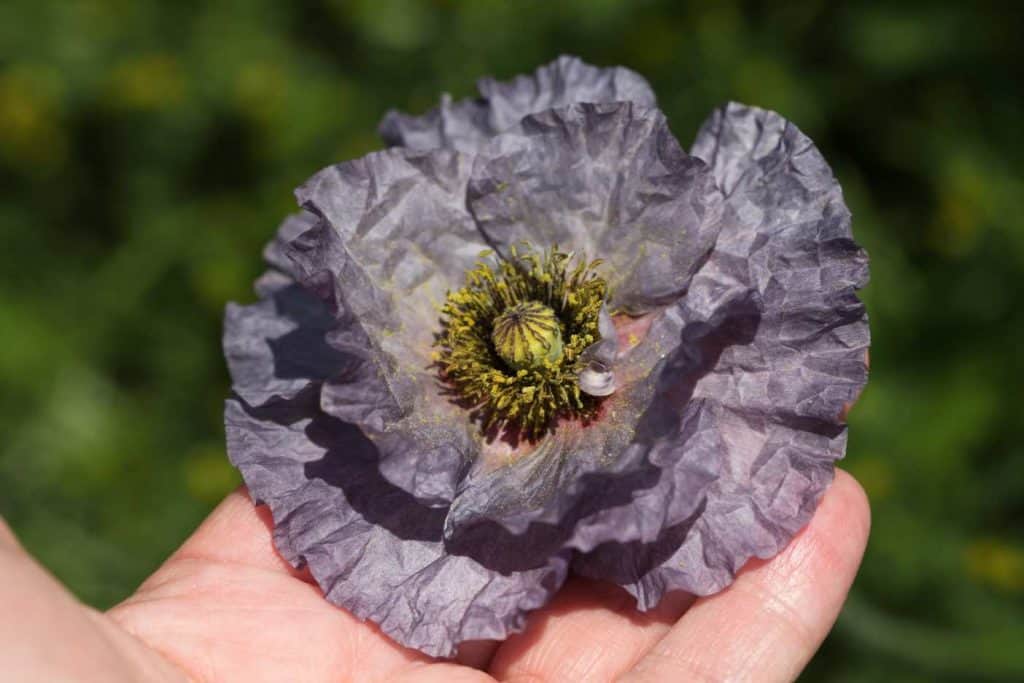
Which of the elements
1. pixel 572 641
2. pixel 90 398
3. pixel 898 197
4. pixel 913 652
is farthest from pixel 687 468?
pixel 90 398

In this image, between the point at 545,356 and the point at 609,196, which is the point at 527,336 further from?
the point at 609,196

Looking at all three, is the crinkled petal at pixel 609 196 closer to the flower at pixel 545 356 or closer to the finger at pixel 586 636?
the flower at pixel 545 356

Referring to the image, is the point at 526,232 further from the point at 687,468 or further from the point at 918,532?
the point at 918,532

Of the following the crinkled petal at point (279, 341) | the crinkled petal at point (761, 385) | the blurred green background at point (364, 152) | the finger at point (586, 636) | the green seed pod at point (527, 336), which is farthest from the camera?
the blurred green background at point (364, 152)

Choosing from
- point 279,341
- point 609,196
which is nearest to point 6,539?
point 279,341

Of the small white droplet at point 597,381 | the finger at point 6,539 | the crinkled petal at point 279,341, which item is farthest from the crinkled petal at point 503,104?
the finger at point 6,539
